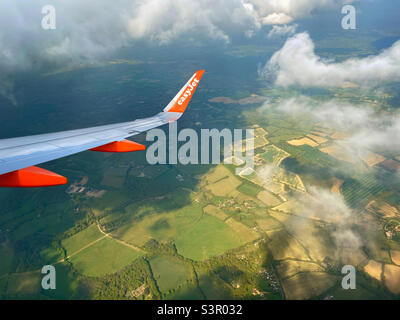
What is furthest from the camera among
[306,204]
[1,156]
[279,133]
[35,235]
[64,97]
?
[64,97]

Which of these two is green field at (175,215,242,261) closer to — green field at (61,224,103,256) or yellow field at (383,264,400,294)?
green field at (61,224,103,256)

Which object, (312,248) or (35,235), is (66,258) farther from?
(312,248)

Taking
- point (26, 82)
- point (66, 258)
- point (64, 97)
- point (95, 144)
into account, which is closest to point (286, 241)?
point (95, 144)

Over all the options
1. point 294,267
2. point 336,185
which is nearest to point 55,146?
point 294,267

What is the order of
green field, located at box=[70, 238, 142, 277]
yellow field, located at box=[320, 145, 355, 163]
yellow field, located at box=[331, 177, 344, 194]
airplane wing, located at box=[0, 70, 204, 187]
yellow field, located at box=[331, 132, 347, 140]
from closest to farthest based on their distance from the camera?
airplane wing, located at box=[0, 70, 204, 187], green field, located at box=[70, 238, 142, 277], yellow field, located at box=[331, 177, 344, 194], yellow field, located at box=[320, 145, 355, 163], yellow field, located at box=[331, 132, 347, 140]

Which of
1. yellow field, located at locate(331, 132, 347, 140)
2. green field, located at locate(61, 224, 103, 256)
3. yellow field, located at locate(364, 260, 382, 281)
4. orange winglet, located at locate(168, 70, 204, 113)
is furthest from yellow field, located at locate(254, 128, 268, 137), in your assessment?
orange winglet, located at locate(168, 70, 204, 113)

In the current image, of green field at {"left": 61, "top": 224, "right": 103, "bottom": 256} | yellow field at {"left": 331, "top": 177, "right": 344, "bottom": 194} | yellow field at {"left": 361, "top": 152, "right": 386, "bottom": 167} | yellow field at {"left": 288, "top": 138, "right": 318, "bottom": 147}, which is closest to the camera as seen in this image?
green field at {"left": 61, "top": 224, "right": 103, "bottom": 256}
